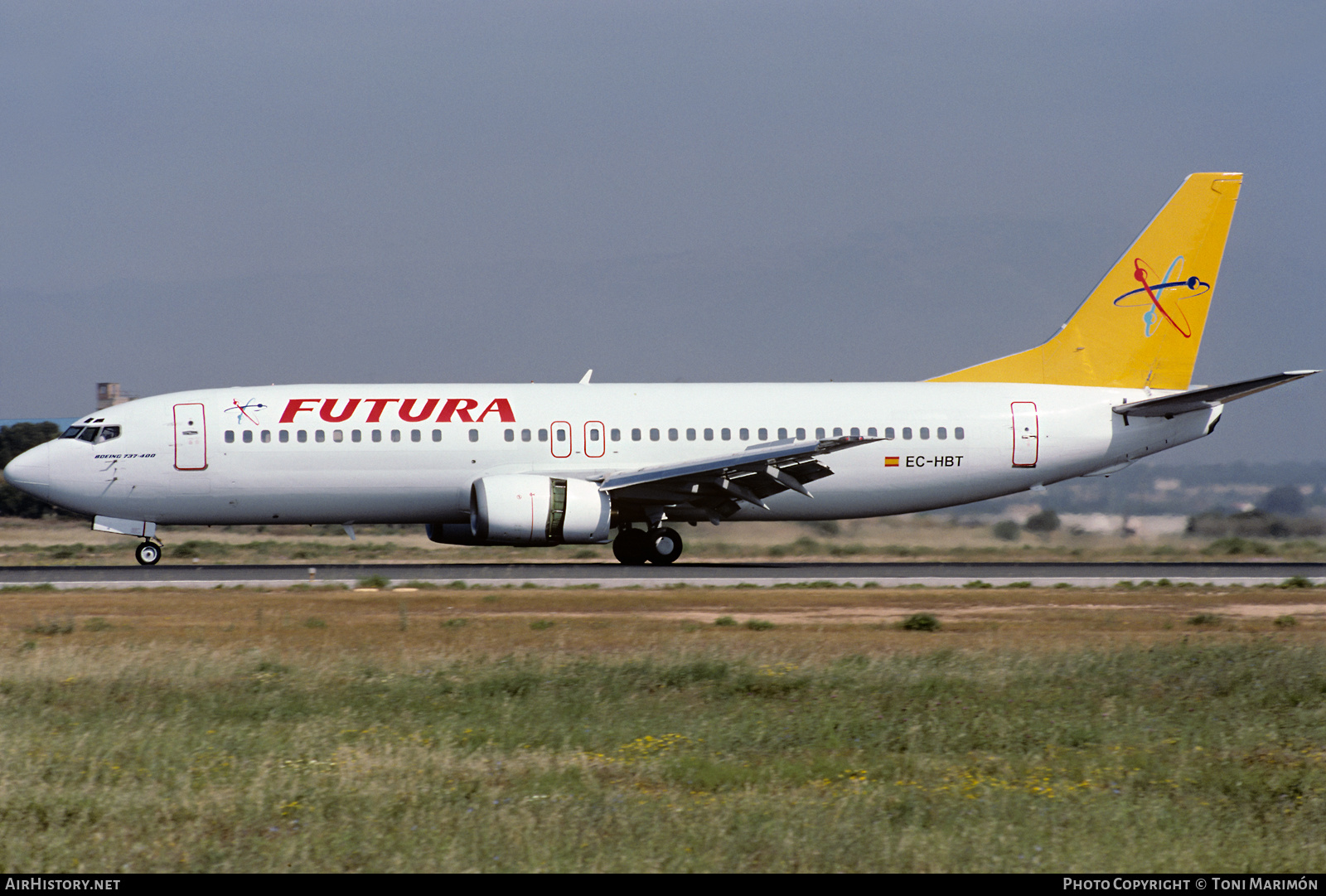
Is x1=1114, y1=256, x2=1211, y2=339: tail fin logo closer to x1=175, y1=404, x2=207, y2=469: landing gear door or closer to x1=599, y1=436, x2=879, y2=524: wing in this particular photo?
x1=599, y1=436, x2=879, y2=524: wing

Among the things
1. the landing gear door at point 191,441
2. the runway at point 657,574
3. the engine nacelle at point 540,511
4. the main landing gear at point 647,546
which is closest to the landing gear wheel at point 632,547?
the main landing gear at point 647,546

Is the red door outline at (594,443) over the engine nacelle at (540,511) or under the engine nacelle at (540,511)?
over

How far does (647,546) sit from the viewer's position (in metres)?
29.6

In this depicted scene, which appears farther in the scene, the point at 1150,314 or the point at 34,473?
the point at 1150,314

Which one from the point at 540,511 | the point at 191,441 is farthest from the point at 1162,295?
the point at 191,441

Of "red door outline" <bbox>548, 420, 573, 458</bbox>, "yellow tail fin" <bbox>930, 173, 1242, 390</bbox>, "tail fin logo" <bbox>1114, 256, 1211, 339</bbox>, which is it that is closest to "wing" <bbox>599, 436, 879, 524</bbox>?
"red door outline" <bbox>548, 420, 573, 458</bbox>

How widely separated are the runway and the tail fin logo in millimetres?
6002

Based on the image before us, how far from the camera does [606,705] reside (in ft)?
41.0

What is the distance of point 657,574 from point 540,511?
2.90 meters

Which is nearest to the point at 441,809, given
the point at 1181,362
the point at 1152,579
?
the point at 1152,579

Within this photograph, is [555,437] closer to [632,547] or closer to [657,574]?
[632,547]

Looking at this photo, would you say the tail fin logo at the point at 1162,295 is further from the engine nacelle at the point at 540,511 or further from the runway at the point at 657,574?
the engine nacelle at the point at 540,511

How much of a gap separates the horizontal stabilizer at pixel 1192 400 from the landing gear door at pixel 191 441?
21.1 meters

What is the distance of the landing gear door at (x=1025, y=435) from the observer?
30656 millimetres
